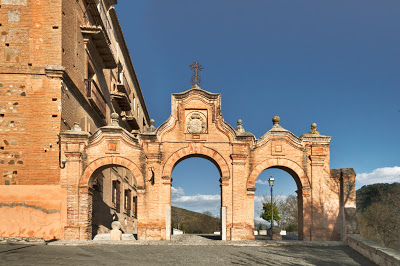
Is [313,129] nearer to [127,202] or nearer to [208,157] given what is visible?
[208,157]

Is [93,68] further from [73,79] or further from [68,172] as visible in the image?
[68,172]

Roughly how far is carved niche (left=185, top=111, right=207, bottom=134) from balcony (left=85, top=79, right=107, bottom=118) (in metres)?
5.86

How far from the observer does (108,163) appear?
16.7 meters

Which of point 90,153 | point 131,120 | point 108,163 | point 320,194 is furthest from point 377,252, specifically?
point 131,120

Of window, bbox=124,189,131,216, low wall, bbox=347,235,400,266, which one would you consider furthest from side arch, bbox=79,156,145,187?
window, bbox=124,189,131,216

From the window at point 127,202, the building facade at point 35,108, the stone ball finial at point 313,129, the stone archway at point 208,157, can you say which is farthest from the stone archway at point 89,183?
the window at point 127,202

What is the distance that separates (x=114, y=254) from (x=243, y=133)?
314 inches

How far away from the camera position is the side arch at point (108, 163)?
1644 centimetres

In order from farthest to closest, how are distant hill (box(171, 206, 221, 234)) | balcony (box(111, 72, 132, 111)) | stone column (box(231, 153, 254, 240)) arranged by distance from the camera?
distant hill (box(171, 206, 221, 234))
balcony (box(111, 72, 132, 111))
stone column (box(231, 153, 254, 240))

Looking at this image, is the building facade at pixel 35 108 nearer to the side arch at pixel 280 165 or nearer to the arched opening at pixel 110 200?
the arched opening at pixel 110 200

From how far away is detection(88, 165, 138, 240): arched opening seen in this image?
18603 millimetres

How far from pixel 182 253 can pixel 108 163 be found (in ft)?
19.2

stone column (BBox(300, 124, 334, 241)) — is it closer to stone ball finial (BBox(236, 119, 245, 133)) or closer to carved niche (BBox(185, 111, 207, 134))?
stone ball finial (BBox(236, 119, 245, 133))

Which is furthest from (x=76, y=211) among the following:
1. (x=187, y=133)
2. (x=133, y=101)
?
(x=133, y=101)
